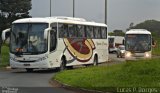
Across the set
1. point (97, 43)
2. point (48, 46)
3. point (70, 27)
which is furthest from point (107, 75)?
point (97, 43)

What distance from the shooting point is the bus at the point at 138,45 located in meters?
37.7

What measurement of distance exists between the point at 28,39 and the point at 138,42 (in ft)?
35.9

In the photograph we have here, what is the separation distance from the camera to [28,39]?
3009 centimetres

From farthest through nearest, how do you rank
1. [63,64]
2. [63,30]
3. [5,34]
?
[63,64], [63,30], [5,34]

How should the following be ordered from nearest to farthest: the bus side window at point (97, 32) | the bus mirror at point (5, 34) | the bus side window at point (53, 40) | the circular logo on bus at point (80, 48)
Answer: the bus side window at point (53, 40) → the bus mirror at point (5, 34) → the circular logo on bus at point (80, 48) → the bus side window at point (97, 32)

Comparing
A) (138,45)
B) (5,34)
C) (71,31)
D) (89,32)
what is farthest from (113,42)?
(5,34)

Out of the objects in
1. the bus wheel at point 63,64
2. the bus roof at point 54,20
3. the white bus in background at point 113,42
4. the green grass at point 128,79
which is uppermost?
the bus roof at point 54,20

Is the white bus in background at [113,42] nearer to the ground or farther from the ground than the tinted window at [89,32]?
nearer to the ground

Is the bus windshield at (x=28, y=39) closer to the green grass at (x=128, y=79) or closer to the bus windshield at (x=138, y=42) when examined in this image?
the green grass at (x=128, y=79)

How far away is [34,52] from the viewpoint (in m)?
29.9

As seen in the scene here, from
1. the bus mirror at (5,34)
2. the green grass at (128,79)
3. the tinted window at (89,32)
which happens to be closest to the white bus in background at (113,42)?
the tinted window at (89,32)

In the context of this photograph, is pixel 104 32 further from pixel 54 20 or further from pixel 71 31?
pixel 54 20

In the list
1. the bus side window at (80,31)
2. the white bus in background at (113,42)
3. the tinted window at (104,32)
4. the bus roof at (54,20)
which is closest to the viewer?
the bus roof at (54,20)

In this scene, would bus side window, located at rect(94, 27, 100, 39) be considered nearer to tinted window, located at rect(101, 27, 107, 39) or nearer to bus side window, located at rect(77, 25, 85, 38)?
tinted window, located at rect(101, 27, 107, 39)
